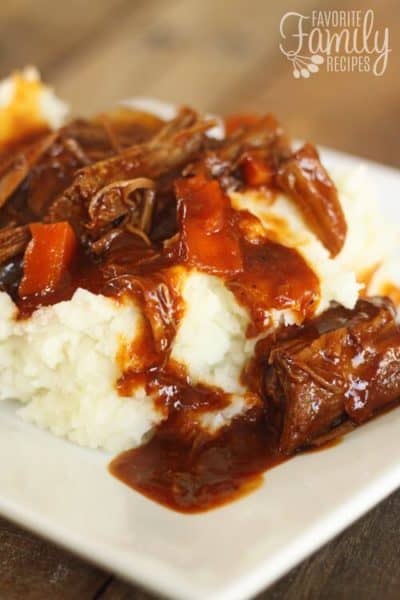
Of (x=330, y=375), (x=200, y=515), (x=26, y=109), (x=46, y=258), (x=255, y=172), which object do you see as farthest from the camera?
(x=26, y=109)

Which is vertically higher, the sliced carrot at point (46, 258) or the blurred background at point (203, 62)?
the sliced carrot at point (46, 258)

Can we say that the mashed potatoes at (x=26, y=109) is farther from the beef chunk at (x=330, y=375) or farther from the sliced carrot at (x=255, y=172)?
the beef chunk at (x=330, y=375)

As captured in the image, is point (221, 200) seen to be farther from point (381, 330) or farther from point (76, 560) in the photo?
point (76, 560)

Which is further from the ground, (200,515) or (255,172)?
(255,172)

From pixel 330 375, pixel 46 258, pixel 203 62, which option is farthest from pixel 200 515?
pixel 203 62

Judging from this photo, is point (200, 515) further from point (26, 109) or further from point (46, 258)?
point (26, 109)

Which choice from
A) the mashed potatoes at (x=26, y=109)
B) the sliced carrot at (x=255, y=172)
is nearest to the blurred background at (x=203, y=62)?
the mashed potatoes at (x=26, y=109)
